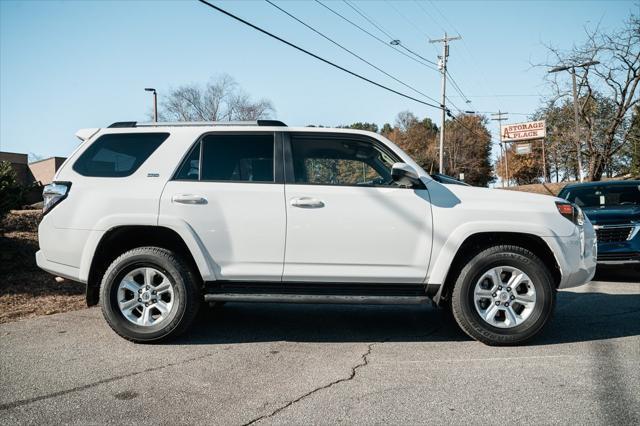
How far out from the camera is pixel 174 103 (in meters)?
46.1

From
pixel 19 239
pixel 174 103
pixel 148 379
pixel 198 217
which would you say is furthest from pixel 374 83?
pixel 174 103

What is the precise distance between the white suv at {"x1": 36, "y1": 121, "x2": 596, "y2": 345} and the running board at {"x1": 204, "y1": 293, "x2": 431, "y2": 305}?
1cm

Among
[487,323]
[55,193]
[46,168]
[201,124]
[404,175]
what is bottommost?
[487,323]

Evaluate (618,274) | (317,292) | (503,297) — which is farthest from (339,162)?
(618,274)

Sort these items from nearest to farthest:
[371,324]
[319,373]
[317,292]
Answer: [319,373], [317,292], [371,324]

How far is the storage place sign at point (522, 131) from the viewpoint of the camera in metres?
55.7

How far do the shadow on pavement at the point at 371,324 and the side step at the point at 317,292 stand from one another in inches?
19.1

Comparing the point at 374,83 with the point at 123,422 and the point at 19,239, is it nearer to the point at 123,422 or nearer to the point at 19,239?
the point at 19,239

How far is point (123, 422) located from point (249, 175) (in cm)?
243

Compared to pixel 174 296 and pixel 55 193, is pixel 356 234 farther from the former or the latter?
pixel 55 193

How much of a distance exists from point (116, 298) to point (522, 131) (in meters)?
61.6

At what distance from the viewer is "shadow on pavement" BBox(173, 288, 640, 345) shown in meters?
4.68

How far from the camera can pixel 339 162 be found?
4.75m

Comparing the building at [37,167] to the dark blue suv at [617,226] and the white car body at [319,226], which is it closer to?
the white car body at [319,226]
